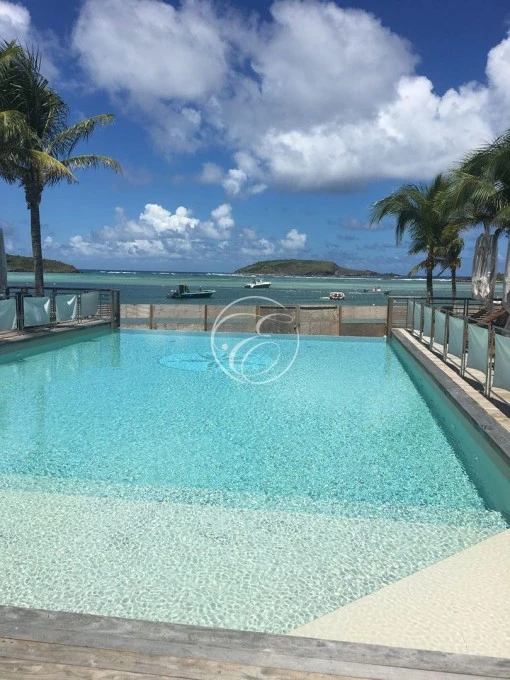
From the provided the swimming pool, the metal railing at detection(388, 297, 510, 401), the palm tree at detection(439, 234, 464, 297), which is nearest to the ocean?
the palm tree at detection(439, 234, 464, 297)

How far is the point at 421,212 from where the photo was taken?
19562mm

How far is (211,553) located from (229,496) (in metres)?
1.12

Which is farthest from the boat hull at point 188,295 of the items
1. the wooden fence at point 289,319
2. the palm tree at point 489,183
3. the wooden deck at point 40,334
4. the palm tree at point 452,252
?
the palm tree at point 489,183

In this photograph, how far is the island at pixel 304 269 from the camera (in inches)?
7003

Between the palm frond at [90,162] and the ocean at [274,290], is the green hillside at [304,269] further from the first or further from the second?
the palm frond at [90,162]

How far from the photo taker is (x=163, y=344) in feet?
50.8

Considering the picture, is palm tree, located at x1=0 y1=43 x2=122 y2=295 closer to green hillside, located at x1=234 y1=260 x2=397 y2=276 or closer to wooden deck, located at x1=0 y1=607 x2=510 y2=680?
wooden deck, located at x1=0 y1=607 x2=510 y2=680

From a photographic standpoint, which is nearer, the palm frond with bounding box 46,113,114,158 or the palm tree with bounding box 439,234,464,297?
the palm frond with bounding box 46,113,114,158

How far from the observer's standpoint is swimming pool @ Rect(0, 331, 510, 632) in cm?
333

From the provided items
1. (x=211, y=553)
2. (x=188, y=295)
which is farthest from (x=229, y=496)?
(x=188, y=295)

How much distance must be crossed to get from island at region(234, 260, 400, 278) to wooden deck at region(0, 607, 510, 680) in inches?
6927

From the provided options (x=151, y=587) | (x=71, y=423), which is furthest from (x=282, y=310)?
(x=151, y=587)

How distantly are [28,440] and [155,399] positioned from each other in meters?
2.48

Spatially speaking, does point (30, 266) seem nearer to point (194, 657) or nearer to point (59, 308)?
point (59, 308)
